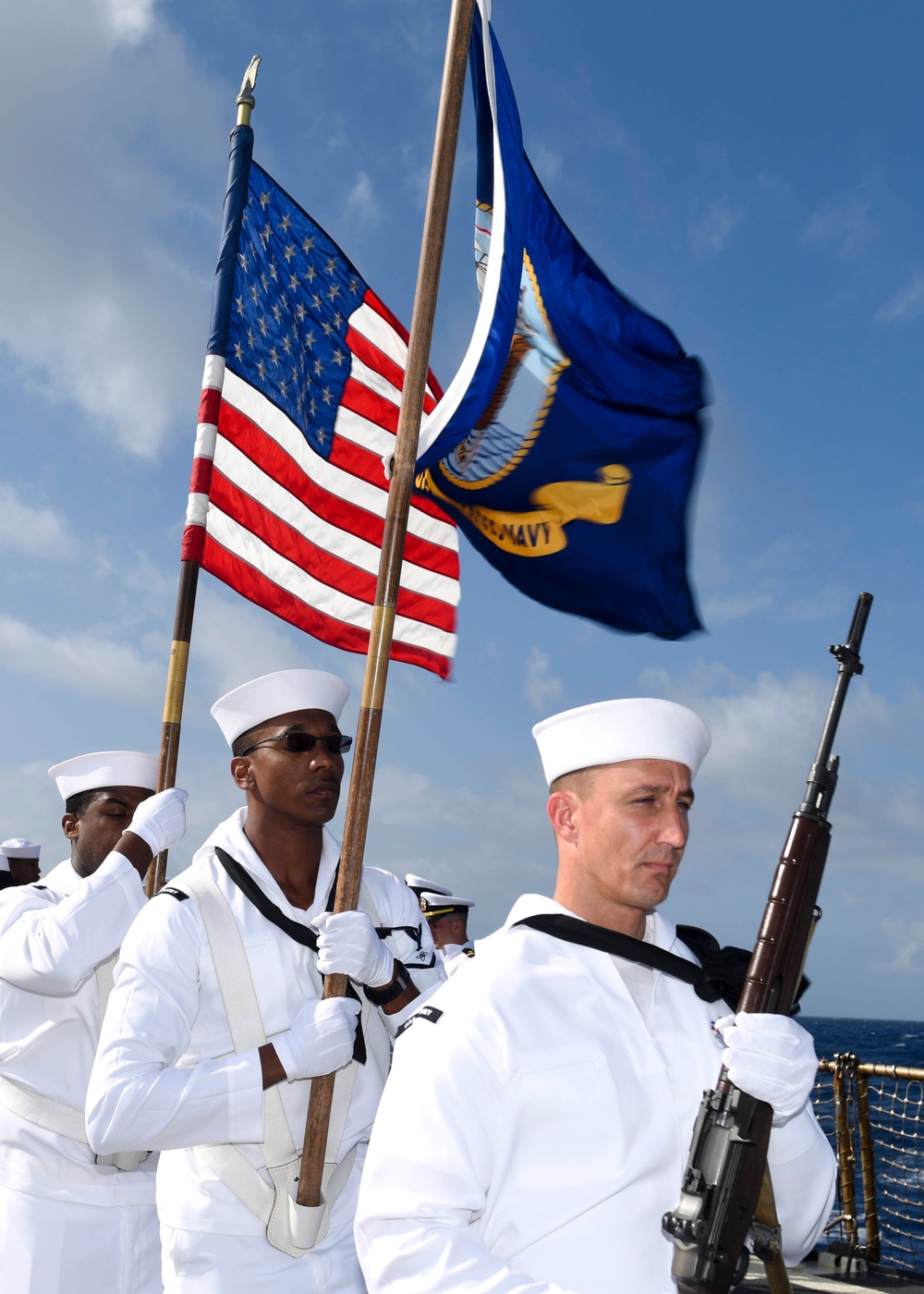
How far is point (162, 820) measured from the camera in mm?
4996

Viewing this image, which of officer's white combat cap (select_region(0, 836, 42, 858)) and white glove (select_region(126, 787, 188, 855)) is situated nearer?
white glove (select_region(126, 787, 188, 855))

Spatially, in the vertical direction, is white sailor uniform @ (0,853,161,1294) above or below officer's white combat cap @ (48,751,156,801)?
below

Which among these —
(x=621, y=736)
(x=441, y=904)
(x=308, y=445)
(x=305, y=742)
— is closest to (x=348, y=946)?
(x=305, y=742)

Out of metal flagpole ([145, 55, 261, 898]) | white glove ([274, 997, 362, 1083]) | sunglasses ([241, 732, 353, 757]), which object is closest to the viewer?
white glove ([274, 997, 362, 1083])

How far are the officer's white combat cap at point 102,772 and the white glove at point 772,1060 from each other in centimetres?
382

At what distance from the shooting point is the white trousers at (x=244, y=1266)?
3.54 meters

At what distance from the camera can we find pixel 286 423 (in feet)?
20.5

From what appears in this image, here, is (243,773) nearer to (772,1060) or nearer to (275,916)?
(275,916)

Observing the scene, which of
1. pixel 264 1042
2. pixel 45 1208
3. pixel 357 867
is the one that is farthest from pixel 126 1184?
pixel 357 867

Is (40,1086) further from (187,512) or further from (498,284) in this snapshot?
(498,284)

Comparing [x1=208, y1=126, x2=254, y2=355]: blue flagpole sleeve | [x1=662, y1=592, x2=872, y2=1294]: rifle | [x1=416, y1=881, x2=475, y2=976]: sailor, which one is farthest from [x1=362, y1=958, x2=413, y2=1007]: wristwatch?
[x1=416, y1=881, x2=475, y2=976]: sailor

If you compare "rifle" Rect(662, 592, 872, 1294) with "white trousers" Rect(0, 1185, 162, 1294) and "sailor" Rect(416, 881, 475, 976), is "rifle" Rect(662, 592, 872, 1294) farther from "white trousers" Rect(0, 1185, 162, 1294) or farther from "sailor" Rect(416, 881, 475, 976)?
"sailor" Rect(416, 881, 475, 976)

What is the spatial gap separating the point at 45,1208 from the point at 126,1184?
12.1 inches

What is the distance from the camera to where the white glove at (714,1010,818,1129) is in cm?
250
